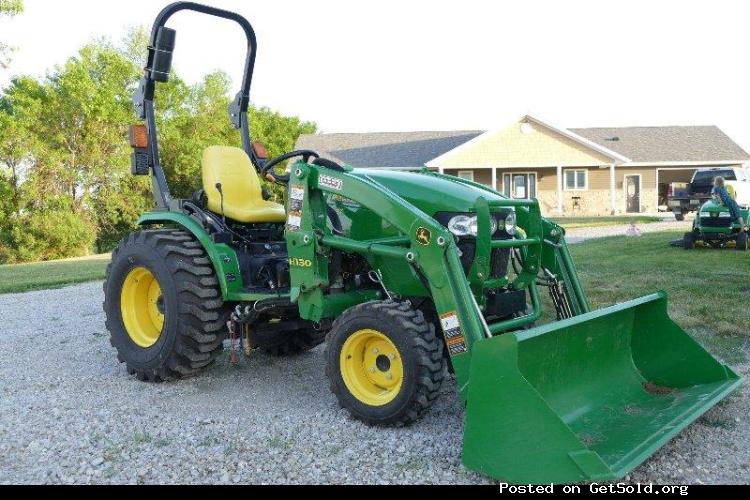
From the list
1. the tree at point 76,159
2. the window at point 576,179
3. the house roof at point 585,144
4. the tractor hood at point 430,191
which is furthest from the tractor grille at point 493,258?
the window at point 576,179

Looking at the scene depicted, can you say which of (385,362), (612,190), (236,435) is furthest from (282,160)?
(612,190)

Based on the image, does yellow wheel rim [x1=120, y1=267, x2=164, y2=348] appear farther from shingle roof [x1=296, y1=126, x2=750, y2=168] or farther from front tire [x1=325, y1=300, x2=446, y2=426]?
shingle roof [x1=296, y1=126, x2=750, y2=168]

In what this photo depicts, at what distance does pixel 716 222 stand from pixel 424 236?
12.6 m

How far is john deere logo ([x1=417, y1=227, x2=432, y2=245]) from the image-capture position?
428 centimetres

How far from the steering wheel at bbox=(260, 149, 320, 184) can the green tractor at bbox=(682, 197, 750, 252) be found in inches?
461

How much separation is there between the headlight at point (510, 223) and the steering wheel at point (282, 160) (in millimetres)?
1350

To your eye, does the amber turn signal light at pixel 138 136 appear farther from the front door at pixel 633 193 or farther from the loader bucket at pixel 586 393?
the front door at pixel 633 193

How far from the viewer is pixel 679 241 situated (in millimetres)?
15852

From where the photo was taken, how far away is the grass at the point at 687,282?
23.4ft

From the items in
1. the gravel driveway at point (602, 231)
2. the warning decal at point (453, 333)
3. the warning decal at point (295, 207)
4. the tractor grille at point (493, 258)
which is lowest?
the gravel driveway at point (602, 231)

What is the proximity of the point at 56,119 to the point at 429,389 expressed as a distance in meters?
32.0

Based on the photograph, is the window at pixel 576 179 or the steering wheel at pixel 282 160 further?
Result: the window at pixel 576 179

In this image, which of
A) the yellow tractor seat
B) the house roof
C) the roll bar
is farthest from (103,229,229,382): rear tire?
the house roof

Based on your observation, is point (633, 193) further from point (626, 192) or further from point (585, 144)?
point (585, 144)
